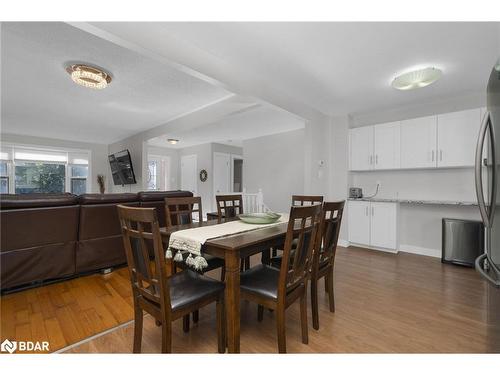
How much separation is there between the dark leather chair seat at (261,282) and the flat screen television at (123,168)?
5.08 meters

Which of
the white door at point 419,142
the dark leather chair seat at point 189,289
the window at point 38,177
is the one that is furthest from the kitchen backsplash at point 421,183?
the window at point 38,177

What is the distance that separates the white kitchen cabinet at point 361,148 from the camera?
13.4 ft

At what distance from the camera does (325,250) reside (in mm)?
1977

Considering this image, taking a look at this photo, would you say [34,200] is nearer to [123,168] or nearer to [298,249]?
[298,249]

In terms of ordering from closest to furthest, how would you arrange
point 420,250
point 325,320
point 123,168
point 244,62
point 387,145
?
point 325,320, point 244,62, point 420,250, point 387,145, point 123,168

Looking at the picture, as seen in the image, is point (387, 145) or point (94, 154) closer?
point (387, 145)

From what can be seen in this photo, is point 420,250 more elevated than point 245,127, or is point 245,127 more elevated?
point 245,127

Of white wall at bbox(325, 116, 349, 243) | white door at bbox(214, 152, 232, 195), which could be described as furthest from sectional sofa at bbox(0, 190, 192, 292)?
white door at bbox(214, 152, 232, 195)

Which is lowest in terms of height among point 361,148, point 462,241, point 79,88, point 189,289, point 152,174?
point 462,241

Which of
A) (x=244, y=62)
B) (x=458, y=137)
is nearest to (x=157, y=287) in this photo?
(x=244, y=62)

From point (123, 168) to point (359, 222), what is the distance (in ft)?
18.6

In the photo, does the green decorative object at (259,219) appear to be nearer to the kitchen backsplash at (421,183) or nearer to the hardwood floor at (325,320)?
the hardwood floor at (325,320)

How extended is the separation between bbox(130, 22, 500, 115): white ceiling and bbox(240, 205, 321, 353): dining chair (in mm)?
1634
